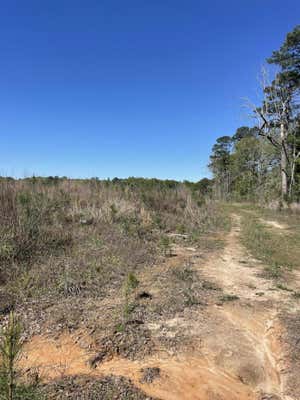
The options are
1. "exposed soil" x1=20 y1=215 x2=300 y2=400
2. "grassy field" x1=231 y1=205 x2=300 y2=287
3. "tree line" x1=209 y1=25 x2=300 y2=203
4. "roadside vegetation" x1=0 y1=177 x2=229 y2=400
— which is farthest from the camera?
"tree line" x1=209 y1=25 x2=300 y2=203

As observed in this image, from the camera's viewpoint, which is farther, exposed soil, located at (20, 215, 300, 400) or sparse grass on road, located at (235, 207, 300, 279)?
sparse grass on road, located at (235, 207, 300, 279)

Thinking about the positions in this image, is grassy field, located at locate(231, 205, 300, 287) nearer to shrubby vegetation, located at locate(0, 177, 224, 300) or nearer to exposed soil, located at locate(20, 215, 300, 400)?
exposed soil, located at locate(20, 215, 300, 400)

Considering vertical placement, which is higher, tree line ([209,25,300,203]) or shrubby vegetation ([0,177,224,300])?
tree line ([209,25,300,203])

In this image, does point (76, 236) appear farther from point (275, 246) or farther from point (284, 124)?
point (284, 124)

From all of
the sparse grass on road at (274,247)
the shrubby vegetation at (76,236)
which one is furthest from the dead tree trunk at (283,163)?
the shrubby vegetation at (76,236)

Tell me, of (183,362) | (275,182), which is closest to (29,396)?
(183,362)

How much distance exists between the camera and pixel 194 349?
2.42 metres

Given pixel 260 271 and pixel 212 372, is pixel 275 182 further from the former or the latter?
pixel 212 372

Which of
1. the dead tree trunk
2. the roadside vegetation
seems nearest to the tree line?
the dead tree trunk

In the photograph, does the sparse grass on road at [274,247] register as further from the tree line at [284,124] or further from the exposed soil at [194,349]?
the tree line at [284,124]

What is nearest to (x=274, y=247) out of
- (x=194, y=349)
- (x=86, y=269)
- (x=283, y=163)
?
(x=86, y=269)

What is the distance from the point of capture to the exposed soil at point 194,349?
1.98 metres

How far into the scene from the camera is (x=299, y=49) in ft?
53.7

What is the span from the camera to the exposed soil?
1979mm
